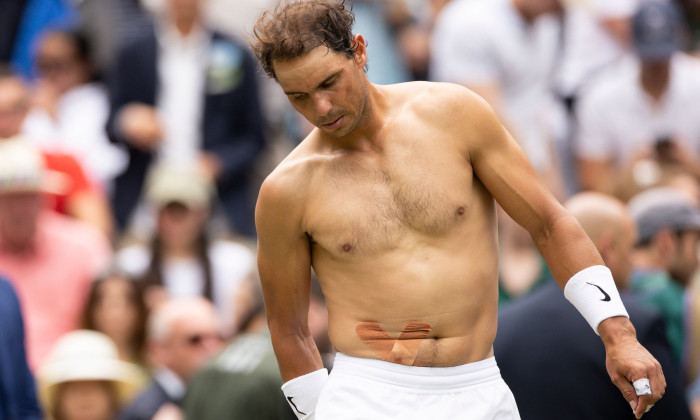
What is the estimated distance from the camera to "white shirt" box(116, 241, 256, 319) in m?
8.26

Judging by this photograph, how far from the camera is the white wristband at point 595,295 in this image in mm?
4223

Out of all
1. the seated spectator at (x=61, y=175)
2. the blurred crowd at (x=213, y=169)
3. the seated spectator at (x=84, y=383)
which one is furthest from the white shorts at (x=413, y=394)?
the seated spectator at (x=61, y=175)

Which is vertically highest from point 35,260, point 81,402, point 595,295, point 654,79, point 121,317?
point 595,295

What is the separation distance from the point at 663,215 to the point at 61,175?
3.90 metres

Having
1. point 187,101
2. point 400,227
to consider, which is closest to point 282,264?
point 400,227

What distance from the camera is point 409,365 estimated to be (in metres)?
4.32

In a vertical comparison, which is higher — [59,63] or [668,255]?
[59,63]

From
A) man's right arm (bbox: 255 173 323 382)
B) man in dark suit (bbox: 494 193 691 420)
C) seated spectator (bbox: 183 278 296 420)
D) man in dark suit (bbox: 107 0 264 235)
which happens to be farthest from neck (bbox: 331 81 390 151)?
man in dark suit (bbox: 107 0 264 235)

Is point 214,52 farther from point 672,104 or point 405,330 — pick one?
point 405,330

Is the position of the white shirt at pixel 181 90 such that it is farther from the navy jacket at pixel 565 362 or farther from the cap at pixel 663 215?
the navy jacket at pixel 565 362

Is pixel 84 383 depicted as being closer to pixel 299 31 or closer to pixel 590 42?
pixel 299 31

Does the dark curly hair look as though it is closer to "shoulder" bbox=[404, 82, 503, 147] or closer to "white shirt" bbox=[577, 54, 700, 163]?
"shoulder" bbox=[404, 82, 503, 147]

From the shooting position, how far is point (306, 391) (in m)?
4.61

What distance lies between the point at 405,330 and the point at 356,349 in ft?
0.59
